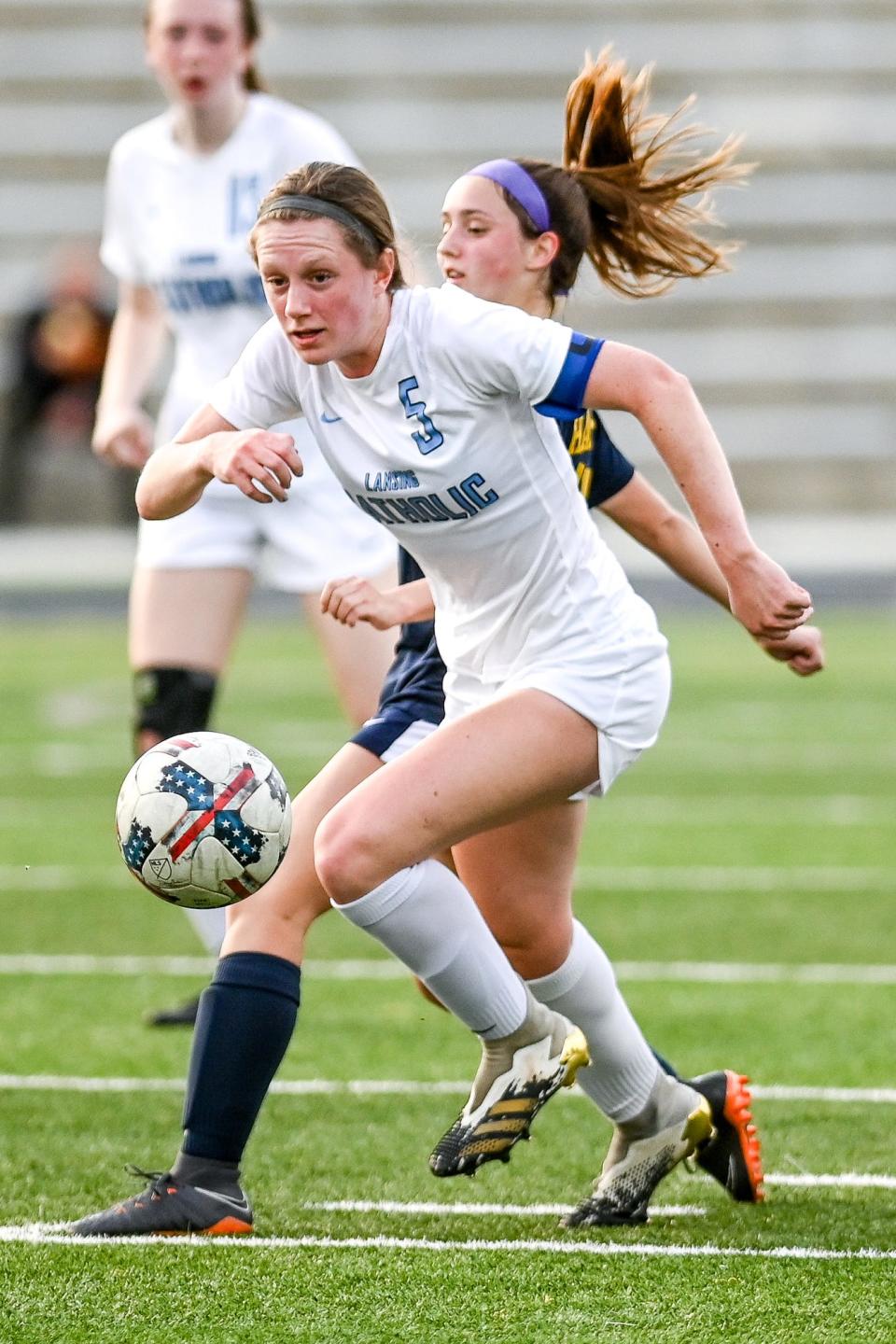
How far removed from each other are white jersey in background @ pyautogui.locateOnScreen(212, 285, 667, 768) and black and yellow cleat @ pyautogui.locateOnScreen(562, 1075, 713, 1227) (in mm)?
765

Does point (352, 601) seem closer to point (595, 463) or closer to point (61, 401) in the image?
point (595, 463)

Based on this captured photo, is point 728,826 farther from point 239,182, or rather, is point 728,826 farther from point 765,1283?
point 765,1283

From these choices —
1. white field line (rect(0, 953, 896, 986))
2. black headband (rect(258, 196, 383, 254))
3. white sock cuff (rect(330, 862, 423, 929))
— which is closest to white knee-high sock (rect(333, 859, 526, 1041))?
white sock cuff (rect(330, 862, 423, 929))

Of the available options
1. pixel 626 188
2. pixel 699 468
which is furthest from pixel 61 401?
pixel 699 468

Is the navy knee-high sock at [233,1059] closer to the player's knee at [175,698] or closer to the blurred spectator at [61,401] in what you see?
the player's knee at [175,698]

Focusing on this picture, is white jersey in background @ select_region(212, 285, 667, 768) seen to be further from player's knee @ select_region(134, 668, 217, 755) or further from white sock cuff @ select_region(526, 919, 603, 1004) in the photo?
player's knee @ select_region(134, 668, 217, 755)

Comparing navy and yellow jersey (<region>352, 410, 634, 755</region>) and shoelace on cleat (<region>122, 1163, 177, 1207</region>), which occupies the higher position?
navy and yellow jersey (<region>352, 410, 634, 755</region>)

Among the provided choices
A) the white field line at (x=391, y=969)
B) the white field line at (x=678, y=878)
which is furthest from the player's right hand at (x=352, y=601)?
the white field line at (x=678, y=878)

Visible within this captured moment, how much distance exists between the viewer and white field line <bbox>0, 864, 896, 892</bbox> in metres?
8.05

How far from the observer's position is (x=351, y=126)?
1057 inches

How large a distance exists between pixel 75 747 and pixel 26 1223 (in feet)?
26.8

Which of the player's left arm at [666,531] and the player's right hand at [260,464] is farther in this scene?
the player's left arm at [666,531]

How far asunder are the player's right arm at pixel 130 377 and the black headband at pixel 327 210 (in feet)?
6.44

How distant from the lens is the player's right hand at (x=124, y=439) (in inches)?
224
